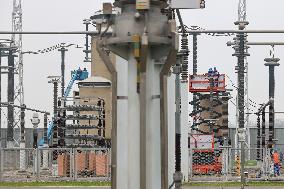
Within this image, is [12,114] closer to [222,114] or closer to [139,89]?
[222,114]

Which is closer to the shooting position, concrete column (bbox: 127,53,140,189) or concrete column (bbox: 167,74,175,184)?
concrete column (bbox: 127,53,140,189)

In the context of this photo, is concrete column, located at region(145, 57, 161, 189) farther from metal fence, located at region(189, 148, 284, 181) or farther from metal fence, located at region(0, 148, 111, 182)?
metal fence, located at region(0, 148, 111, 182)

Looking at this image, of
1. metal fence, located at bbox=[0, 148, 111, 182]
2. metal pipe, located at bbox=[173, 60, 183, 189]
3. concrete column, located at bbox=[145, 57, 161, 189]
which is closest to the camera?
concrete column, located at bbox=[145, 57, 161, 189]

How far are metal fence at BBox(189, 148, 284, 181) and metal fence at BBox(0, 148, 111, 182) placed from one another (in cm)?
492

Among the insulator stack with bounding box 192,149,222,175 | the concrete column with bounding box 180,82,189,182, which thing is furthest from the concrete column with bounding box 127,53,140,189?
the insulator stack with bounding box 192,149,222,175

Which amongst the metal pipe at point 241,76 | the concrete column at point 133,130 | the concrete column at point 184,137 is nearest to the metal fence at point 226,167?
the concrete column at point 184,137

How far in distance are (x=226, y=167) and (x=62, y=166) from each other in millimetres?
8749

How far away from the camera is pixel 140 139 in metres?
8.55

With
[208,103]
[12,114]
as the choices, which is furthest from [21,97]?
[208,103]

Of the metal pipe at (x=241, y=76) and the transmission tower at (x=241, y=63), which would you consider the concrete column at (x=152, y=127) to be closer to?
the transmission tower at (x=241, y=63)

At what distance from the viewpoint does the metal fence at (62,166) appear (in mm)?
33094

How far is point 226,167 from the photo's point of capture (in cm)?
3231

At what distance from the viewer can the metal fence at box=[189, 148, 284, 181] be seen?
107 feet

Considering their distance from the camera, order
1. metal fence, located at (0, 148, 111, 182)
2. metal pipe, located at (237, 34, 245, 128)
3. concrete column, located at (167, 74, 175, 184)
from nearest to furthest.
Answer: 1. concrete column, located at (167, 74, 175, 184)
2. metal fence, located at (0, 148, 111, 182)
3. metal pipe, located at (237, 34, 245, 128)
